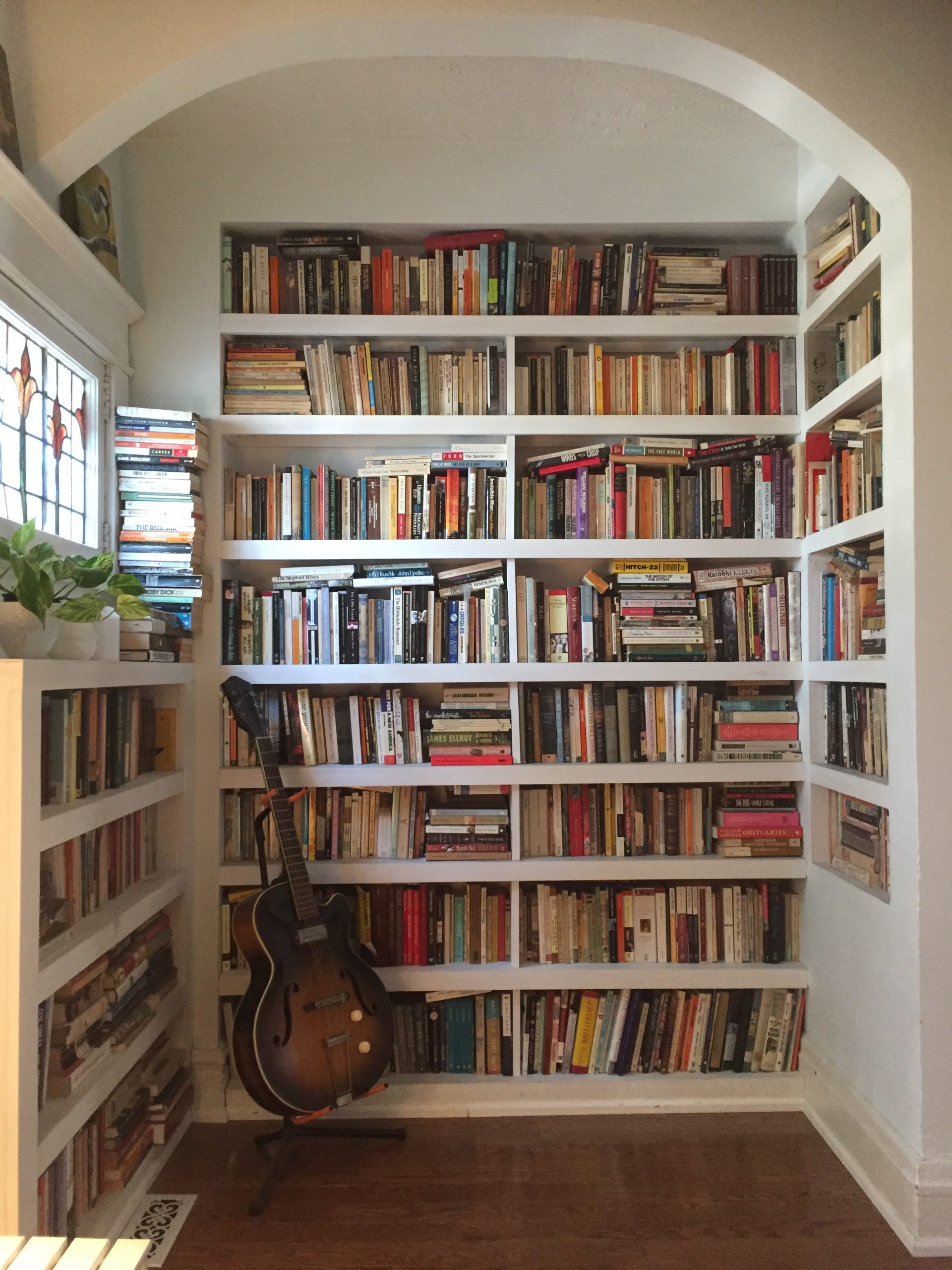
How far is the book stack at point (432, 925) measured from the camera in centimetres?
260

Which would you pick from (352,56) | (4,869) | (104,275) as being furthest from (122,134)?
(4,869)

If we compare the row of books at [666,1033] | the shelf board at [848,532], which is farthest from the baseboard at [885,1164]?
the shelf board at [848,532]

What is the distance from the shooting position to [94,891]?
2.05 metres

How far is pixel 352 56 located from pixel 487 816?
6.51 ft

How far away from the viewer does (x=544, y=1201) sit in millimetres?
2121

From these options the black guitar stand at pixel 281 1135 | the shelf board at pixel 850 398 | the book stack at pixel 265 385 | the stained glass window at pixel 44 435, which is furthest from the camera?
the book stack at pixel 265 385

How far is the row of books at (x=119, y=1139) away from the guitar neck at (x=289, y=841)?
1.81 ft

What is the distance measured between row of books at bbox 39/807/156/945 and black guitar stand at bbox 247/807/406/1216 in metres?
0.31

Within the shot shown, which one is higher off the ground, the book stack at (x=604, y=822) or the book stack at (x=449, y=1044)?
the book stack at (x=604, y=822)

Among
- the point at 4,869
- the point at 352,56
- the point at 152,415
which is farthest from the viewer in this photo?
the point at 152,415

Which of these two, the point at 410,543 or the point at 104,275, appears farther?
the point at 410,543

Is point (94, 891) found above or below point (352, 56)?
below

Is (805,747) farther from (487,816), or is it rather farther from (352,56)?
(352,56)

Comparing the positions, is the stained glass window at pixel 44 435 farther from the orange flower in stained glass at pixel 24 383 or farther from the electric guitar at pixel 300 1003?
the electric guitar at pixel 300 1003
